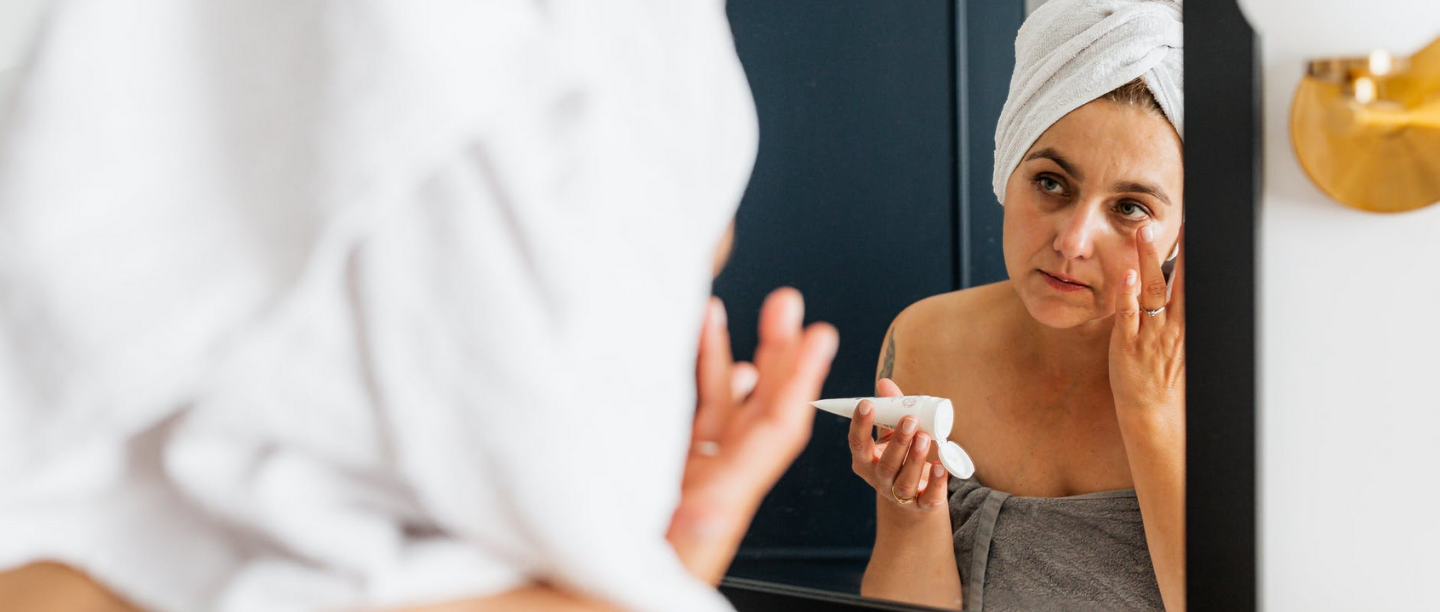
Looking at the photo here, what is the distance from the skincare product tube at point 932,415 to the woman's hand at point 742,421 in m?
0.03

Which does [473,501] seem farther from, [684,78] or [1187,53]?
[1187,53]

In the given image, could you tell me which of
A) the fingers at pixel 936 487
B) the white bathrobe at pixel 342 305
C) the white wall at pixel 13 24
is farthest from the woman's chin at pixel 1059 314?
the white wall at pixel 13 24

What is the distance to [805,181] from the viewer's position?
615 millimetres

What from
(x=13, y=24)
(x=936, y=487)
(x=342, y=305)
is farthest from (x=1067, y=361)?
(x=13, y=24)

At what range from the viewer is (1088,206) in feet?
1.71

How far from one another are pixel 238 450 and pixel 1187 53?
489 mm

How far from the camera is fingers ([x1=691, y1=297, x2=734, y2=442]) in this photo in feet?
1.55

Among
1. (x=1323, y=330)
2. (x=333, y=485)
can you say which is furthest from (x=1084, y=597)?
(x=333, y=485)

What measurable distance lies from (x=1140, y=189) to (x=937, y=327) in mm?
134

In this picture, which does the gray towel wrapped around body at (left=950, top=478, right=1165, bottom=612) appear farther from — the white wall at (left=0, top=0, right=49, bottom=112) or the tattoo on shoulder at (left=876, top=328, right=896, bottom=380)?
the white wall at (left=0, top=0, right=49, bottom=112)

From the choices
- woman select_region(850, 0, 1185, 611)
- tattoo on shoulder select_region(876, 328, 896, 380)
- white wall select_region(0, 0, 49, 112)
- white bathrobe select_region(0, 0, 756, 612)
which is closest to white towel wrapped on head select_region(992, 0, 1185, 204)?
woman select_region(850, 0, 1185, 611)

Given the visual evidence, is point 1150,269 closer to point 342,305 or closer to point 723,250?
point 723,250

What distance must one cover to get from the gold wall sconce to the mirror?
0.28 feet

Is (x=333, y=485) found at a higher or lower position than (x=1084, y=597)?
higher
